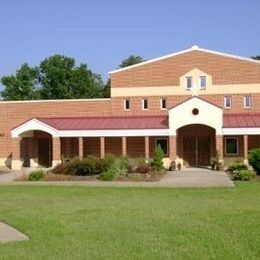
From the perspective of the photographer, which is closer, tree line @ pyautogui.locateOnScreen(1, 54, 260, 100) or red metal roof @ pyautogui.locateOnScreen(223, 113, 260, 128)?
red metal roof @ pyautogui.locateOnScreen(223, 113, 260, 128)

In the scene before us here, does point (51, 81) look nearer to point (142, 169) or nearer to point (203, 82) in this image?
point (203, 82)

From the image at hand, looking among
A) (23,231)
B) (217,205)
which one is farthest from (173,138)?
(23,231)

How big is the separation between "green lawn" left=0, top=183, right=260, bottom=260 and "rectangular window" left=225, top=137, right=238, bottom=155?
67.4ft

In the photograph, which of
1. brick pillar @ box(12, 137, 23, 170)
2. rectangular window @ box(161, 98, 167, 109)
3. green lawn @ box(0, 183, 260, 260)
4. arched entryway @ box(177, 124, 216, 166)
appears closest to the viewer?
green lawn @ box(0, 183, 260, 260)

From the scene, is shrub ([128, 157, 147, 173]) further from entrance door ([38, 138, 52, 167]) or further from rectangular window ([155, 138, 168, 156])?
entrance door ([38, 138, 52, 167])

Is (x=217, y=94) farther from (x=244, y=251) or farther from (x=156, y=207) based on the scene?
(x=244, y=251)

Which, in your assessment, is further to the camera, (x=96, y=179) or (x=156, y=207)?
(x=96, y=179)

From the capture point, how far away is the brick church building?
1543 inches

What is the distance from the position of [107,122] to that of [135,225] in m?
29.7

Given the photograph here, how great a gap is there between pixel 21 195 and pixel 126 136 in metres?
19.5

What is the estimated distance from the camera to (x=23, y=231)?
39.3 ft

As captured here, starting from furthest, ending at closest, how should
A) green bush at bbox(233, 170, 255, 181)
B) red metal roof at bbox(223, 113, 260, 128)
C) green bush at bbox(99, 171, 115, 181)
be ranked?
red metal roof at bbox(223, 113, 260, 128)
green bush at bbox(99, 171, 115, 181)
green bush at bbox(233, 170, 255, 181)

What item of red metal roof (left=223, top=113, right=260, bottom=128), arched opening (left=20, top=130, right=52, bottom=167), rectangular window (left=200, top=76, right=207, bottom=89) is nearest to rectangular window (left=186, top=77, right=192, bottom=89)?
rectangular window (left=200, top=76, right=207, bottom=89)

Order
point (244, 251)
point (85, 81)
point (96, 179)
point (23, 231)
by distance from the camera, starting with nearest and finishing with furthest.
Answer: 1. point (244, 251)
2. point (23, 231)
3. point (96, 179)
4. point (85, 81)
